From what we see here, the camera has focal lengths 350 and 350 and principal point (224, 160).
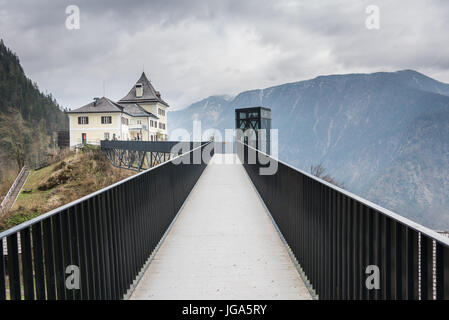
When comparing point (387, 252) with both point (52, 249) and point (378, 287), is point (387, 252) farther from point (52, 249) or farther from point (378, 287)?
point (52, 249)

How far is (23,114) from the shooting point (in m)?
118

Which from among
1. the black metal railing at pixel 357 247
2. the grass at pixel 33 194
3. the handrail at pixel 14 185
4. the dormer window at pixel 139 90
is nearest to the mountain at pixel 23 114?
the dormer window at pixel 139 90

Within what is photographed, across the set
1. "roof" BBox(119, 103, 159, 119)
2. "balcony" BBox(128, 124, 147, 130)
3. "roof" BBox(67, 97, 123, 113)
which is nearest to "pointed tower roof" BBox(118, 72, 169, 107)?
"roof" BBox(119, 103, 159, 119)

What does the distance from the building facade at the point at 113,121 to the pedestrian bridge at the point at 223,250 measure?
54000 mm

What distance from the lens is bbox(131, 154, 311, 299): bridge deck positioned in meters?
4.11

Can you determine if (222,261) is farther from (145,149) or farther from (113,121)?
(113,121)

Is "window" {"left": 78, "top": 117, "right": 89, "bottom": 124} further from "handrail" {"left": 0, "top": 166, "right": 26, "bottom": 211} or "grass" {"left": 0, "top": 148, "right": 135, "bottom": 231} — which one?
"grass" {"left": 0, "top": 148, "right": 135, "bottom": 231}

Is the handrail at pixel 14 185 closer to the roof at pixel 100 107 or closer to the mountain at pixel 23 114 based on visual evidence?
the roof at pixel 100 107

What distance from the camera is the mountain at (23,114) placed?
302ft

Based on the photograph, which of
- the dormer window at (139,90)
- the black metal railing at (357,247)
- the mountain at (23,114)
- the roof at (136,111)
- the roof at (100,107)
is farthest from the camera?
the mountain at (23,114)

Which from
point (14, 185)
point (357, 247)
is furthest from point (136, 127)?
point (357, 247)
